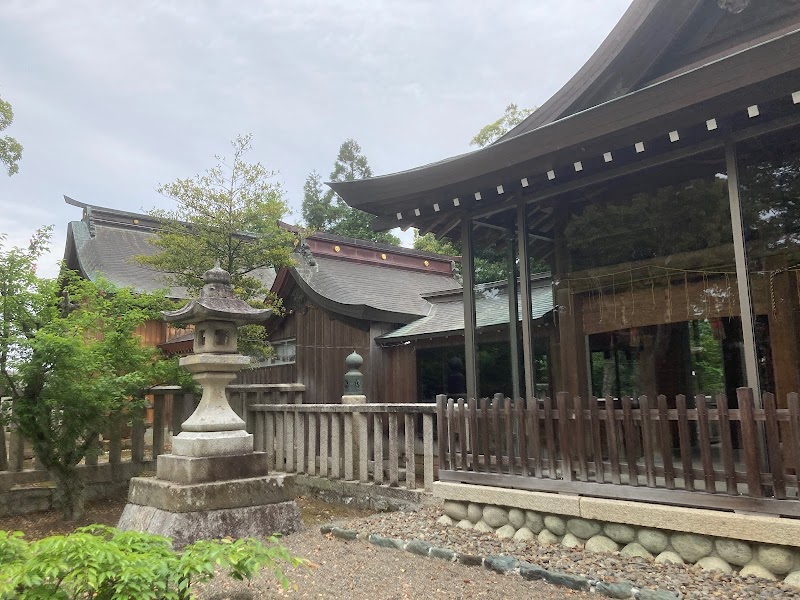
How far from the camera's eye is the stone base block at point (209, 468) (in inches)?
227

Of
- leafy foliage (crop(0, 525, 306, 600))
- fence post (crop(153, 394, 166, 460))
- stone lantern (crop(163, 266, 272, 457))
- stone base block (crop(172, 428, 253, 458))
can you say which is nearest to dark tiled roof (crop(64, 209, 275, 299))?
fence post (crop(153, 394, 166, 460))

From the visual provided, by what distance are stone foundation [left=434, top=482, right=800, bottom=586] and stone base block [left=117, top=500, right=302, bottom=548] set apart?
5.22ft

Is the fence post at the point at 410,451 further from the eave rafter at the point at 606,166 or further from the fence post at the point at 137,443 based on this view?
the fence post at the point at 137,443

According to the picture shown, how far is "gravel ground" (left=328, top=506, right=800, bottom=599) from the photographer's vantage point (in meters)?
3.85

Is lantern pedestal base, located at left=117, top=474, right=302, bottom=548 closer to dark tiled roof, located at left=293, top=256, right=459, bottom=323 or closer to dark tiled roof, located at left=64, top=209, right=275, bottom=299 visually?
dark tiled roof, located at left=293, top=256, right=459, bottom=323

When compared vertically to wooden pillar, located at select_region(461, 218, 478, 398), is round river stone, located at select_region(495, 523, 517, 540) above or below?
below

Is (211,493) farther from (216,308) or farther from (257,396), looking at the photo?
(257,396)

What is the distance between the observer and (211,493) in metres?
5.70

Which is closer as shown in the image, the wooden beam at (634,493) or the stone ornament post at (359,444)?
the wooden beam at (634,493)

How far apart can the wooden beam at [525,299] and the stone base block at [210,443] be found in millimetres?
3030

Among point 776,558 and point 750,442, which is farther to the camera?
point 750,442

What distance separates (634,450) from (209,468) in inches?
155

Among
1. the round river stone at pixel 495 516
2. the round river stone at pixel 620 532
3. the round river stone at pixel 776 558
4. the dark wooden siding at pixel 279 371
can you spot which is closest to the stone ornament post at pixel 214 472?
the round river stone at pixel 495 516

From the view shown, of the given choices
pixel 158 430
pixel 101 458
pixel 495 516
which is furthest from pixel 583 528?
pixel 101 458
